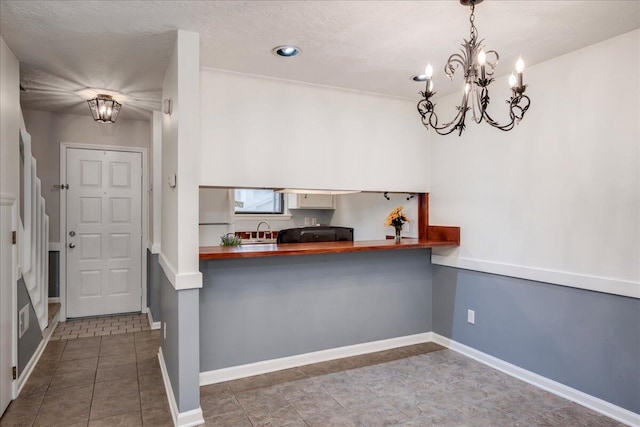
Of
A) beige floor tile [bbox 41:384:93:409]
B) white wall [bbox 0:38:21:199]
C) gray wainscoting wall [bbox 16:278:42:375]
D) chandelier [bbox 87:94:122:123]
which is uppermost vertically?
chandelier [bbox 87:94:122:123]

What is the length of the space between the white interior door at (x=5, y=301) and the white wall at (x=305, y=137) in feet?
4.19

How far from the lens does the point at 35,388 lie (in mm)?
2855

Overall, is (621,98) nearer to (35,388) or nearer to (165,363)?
(165,363)

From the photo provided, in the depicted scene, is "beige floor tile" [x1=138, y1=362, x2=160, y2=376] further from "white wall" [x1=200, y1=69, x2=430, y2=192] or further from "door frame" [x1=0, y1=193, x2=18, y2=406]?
"white wall" [x1=200, y1=69, x2=430, y2=192]

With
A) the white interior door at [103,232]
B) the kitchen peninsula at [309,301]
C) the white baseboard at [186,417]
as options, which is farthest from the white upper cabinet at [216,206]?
the white baseboard at [186,417]

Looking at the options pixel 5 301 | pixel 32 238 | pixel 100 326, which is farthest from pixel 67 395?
pixel 100 326

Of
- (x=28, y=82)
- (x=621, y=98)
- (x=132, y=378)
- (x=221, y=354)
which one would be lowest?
(x=132, y=378)

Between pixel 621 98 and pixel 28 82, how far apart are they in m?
4.53

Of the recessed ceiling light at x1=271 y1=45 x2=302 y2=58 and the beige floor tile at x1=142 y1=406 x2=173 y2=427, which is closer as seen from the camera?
the beige floor tile at x1=142 y1=406 x2=173 y2=427

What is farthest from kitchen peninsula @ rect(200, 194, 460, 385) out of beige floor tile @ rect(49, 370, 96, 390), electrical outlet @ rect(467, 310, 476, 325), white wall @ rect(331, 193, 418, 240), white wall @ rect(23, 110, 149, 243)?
white wall @ rect(23, 110, 149, 243)

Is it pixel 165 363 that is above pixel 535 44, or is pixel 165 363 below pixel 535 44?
below

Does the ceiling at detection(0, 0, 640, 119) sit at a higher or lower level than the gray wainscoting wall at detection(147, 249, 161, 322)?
higher

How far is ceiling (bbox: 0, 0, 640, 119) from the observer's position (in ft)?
6.83

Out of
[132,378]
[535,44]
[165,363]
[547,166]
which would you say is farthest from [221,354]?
[535,44]
